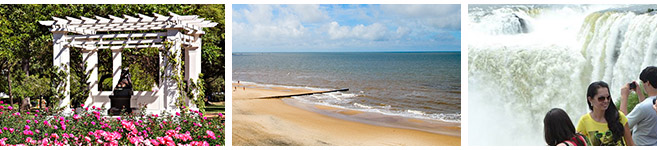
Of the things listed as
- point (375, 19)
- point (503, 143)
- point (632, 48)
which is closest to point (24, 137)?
point (503, 143)

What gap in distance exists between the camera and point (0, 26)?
532 cm

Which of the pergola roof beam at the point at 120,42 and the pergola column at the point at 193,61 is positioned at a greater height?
the pergola roof beam at the point at 120,42

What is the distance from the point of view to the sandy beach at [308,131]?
17.1 ft

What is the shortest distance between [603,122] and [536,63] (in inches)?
26.3

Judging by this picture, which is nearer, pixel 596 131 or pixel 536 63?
pixel 596 131

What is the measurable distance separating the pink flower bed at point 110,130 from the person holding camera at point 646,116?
332 cm

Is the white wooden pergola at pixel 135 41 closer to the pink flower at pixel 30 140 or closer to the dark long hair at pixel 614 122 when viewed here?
the pink flower at pixel 30 140

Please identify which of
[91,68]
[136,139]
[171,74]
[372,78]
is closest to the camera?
[136,139]

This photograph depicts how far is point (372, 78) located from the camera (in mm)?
14648

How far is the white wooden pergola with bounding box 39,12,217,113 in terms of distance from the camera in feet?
13.2

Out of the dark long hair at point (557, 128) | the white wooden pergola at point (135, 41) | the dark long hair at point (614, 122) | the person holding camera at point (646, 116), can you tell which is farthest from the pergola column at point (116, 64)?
the person holding camera at point (646, 116)

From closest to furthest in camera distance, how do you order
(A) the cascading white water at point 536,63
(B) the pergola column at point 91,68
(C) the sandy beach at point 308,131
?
(A) the cascading white water at point 536,63 → (B) the pergola column at point 91,68 → (C) the sandy beach at point 308,131

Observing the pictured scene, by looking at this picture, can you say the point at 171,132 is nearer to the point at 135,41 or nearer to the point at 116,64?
the point at 135,41

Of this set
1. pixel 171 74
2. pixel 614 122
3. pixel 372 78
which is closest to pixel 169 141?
pixel 171 74
